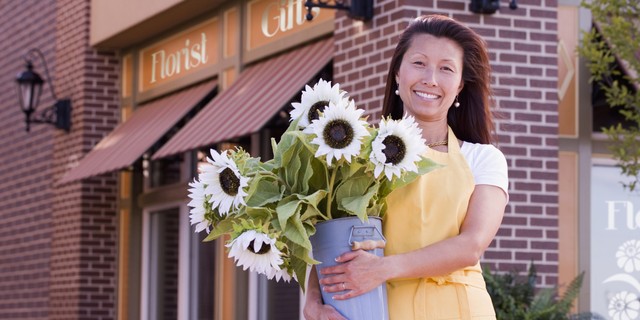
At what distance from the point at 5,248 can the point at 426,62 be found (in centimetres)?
1341

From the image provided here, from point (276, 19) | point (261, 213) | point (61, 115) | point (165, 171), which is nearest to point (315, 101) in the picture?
point (261, 213)

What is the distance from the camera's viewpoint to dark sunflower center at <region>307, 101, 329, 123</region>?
3463 mm

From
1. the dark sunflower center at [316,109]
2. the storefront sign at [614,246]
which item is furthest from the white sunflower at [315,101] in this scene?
the storefront sign at [614,246]

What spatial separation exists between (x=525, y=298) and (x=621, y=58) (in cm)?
177

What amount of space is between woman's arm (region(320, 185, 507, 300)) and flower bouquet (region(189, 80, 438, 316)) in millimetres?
97

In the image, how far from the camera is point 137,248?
13883mm

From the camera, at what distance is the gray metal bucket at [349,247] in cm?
333

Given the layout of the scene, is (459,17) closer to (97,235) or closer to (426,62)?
(426,62)

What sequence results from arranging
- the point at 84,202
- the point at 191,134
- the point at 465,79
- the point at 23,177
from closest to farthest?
the point at 465,79 < the point at 191,134 < the point at 84,202 < the point at 23,177

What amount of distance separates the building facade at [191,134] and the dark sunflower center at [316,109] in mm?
5035

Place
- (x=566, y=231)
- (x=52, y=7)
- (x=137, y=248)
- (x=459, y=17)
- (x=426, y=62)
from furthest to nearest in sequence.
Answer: (x=52, y=7), (x=137, y=248), (x=566, y=231), (x=459, y=17), (x=426, y=62)

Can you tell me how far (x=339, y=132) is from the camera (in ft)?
10.7

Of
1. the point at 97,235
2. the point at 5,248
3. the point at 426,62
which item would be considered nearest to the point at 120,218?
the point at 97,235

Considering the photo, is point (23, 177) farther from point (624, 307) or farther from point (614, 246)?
point (624, 307)
